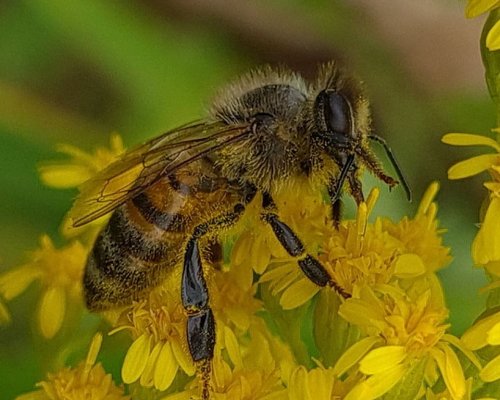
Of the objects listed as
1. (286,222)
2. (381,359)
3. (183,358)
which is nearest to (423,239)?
(286,222)

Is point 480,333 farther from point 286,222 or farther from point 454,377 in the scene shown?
point 286,222

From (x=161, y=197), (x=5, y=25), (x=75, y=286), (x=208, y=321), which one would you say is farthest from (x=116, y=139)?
(x=5, y=25)

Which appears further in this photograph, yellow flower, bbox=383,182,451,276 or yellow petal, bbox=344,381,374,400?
yellow flower, bbox=383,182,451,276

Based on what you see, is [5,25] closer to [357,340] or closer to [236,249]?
[236,249]

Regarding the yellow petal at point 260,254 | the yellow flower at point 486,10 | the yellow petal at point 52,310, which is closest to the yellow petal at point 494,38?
the yellow flower at point 486,10

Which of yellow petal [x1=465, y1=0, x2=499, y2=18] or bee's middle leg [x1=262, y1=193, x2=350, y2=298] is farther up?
yellow petal [x1=465, y1=0, x2=499, y2=18]

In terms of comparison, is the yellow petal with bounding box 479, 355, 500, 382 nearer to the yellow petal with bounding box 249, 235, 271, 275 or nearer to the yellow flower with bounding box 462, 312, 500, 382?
the yellow flower with bounding box 462, 312, 500, 382

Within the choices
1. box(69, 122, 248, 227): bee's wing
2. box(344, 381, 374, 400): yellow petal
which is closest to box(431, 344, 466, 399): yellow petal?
box(344, 381, 374, 400): yellow petal
